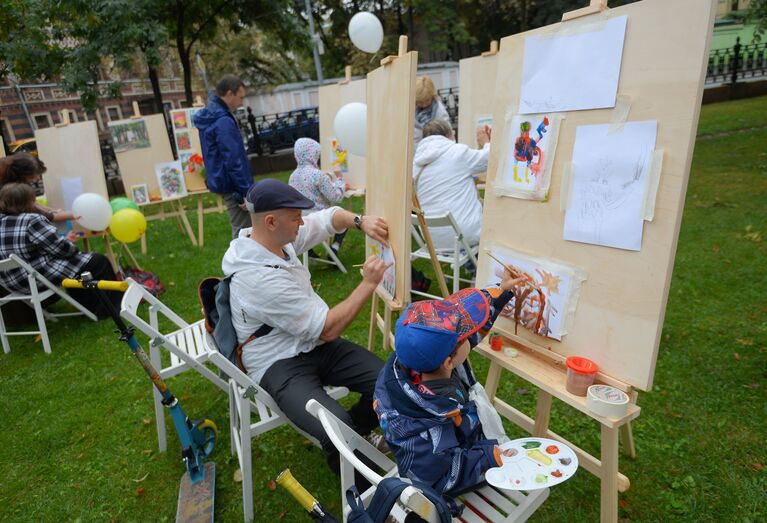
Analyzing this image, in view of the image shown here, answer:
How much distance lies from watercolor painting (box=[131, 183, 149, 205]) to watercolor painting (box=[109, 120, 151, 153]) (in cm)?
49

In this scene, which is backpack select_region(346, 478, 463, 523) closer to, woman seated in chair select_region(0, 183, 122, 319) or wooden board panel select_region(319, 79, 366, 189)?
woman seated in chair select_region(0, 183, 122, 319)

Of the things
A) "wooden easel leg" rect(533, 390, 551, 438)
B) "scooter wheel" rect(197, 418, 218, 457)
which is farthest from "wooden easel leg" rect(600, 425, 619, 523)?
"scooter wheel" rect(197, 418, 218, 457)

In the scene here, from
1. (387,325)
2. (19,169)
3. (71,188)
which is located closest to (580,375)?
(387,325)

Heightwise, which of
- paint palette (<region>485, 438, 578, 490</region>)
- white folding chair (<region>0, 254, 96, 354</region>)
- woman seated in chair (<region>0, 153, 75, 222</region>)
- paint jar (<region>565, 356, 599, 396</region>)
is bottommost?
white folding chair (<region>0, 254, 96, 354</region>)

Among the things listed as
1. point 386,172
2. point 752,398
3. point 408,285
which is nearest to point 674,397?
point 752,398

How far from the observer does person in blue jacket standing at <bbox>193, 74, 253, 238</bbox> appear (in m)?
3.95

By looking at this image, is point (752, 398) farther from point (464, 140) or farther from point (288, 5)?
point (288, 5)

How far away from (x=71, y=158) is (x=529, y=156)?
5.11m

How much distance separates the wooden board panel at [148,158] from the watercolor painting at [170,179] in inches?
4.1

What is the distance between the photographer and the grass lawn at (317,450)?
2.00 meters

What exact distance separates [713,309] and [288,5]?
11547 millimetres

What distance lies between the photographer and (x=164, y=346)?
2057 millimetres

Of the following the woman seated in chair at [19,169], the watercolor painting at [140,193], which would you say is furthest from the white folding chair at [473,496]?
the watercolor painting at [140,193]

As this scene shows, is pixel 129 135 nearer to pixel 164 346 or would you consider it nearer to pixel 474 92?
pixel 474 92
